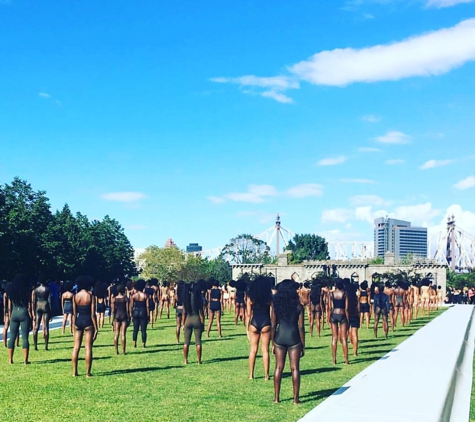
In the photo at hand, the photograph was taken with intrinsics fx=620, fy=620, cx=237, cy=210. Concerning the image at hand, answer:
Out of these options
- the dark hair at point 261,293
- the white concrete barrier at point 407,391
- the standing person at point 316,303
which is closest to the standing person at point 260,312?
the dark hair at point 261,293

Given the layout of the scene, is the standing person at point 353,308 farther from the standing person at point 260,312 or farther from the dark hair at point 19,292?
the dark hair at point 19,292

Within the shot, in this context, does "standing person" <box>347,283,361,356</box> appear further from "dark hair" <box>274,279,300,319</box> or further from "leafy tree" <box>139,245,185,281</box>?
"leafy tree" <box>139,245,185,281</box>

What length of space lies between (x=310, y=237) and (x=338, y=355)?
13823cm

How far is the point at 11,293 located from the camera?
14250 mm

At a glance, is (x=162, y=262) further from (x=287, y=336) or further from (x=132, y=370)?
(x=287, y=336)

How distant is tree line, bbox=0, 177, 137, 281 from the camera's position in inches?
1757

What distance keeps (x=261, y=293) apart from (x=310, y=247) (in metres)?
143

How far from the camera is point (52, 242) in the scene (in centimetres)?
5281

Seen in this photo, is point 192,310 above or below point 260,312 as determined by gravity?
below

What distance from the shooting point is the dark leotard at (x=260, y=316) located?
12.0 m

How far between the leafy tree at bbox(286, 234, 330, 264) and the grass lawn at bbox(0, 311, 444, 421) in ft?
434

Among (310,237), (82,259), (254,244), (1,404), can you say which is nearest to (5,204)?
(82,259)

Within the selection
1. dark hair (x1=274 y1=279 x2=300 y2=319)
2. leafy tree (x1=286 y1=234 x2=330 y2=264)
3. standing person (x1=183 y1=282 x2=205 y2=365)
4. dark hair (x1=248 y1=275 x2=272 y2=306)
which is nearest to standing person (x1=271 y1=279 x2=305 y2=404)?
dark hair (x1=274 y1=279 x2=300 y2=319)

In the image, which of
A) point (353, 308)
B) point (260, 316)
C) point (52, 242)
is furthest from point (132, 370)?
point (52, 242)
